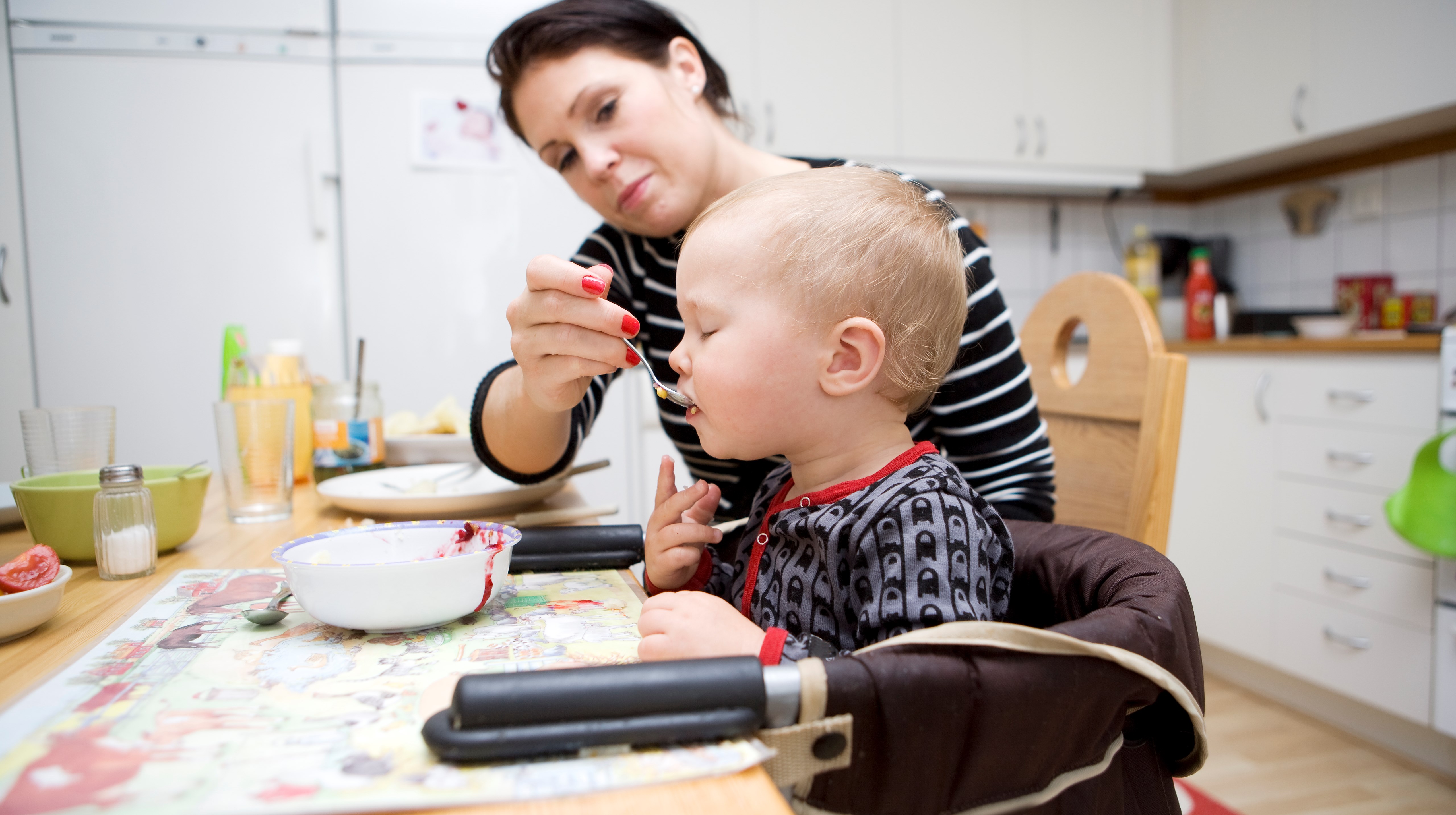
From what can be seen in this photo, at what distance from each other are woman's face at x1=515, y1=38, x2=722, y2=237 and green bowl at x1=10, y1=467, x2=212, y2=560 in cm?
53

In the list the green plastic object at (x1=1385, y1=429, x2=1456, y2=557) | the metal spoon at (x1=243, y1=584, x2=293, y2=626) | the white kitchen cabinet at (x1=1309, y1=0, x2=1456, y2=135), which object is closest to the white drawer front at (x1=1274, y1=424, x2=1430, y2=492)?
the green plastic object at (x1=1385, y1=429, x2=1456, y2=557)

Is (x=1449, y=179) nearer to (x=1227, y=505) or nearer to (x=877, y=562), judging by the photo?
(x=1227, y=505)

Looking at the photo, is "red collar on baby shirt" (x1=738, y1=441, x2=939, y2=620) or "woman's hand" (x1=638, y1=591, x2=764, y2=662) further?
"red collar on baby shirt" (x1=738, y1=441, x2=939, y2=620)

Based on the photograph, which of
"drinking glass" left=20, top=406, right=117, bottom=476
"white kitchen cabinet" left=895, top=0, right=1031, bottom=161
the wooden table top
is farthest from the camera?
"white kitchen cabinet" left=895, top=0, right=1031, bottom=161

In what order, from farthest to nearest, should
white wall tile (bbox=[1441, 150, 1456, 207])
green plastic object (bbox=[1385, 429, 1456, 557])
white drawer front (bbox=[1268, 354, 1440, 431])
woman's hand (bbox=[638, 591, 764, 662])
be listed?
1. white wall tile (bbox=[1441, 150, 1456, 207])
2. white drawer front (bbox=[1268, 354, 1440, 431])
3. green plastic object (bbox=[1385, 429, 1456, 557])
4. woman's hand (bbox=[638, 591, 764, 662])

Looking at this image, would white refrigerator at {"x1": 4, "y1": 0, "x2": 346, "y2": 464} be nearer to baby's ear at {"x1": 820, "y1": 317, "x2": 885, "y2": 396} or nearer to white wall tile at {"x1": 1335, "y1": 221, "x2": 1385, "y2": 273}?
baby's ear at {"x1": 820, "y1": 317, "x2": 885, "y2": 396}

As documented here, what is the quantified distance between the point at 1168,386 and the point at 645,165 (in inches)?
24.6

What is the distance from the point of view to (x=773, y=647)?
487mm

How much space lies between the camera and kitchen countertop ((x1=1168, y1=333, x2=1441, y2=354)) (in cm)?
174

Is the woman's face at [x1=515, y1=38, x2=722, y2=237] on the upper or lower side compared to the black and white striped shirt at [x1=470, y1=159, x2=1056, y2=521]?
upper

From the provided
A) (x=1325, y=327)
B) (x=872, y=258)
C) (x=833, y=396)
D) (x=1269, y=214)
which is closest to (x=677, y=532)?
(x=833, y=396)

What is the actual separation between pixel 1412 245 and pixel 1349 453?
2.93 feet

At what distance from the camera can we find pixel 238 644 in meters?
0.50

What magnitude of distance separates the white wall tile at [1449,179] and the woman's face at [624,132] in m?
2.35
